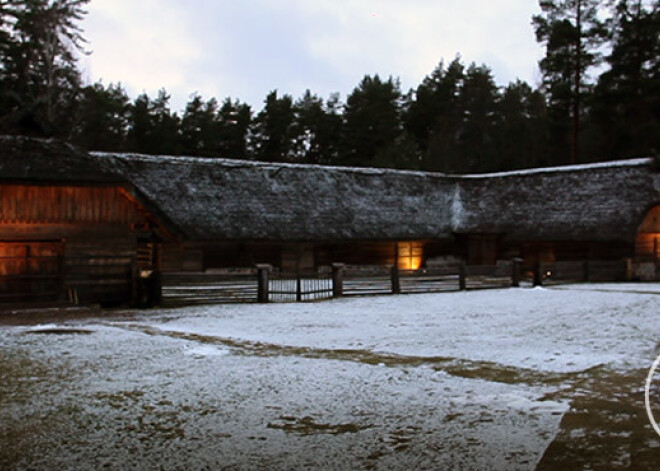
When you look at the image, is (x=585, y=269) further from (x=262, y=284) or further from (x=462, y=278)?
(x=262, y=284)

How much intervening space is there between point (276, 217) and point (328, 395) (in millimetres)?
19054

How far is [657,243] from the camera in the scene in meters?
27.7

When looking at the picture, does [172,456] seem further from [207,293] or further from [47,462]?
[207,293]

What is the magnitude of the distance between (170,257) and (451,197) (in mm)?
15036

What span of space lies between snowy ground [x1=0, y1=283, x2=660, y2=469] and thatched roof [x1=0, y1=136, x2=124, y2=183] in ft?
18.2

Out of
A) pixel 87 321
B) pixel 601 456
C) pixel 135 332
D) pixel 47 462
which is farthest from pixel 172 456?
pixel 87 321

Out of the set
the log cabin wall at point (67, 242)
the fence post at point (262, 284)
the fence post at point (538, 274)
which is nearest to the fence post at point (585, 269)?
the fence post at point (538, 274)

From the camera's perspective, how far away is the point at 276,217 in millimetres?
25609

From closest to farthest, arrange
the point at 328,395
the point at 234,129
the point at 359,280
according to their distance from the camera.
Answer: the point at 328,395 < the point at 359,280 < the point at 234,129

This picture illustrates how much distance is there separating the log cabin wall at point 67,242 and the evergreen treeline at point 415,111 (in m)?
17.4

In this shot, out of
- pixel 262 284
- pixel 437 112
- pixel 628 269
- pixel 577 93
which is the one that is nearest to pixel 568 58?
pixel 577 93

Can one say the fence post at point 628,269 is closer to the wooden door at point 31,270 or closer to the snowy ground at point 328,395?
the snowy ground at point 328,395

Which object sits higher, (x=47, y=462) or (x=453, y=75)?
(x=453, y=75)

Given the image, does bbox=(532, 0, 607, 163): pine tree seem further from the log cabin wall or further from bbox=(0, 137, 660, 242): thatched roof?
the log cabin wall
